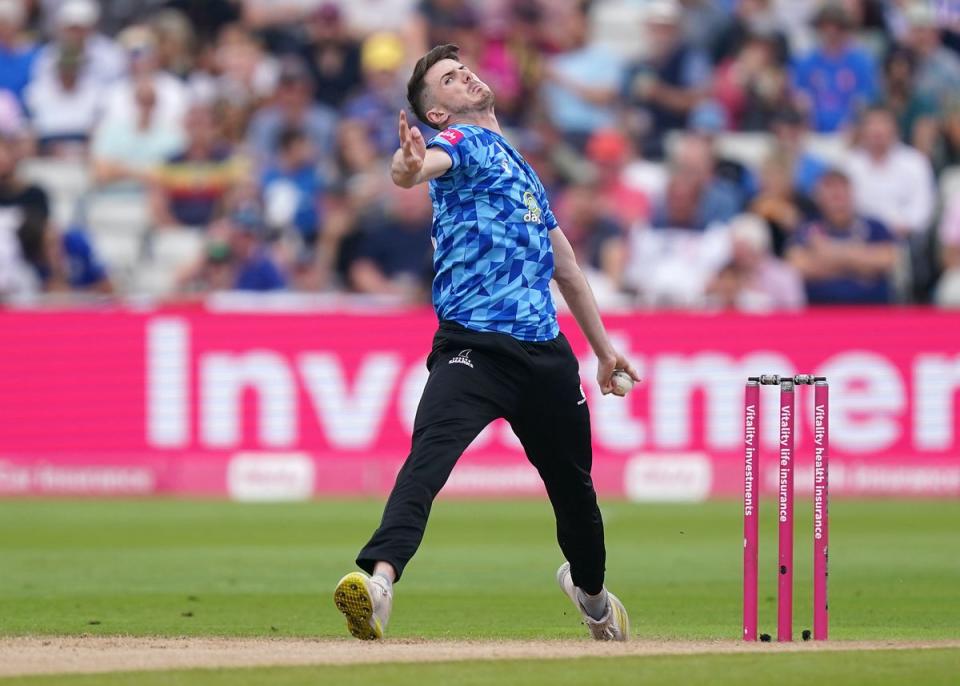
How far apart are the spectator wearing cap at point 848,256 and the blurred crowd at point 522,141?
0.02 meters

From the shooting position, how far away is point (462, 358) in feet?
22.2

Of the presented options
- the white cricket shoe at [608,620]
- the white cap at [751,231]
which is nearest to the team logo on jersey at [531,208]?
the white cricket shoe at [608,620]

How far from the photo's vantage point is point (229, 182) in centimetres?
1827

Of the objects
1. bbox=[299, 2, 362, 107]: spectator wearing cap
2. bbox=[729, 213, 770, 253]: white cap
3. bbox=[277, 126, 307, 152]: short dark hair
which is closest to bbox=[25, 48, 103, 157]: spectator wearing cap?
bbox=[277, 126, 307, 152]: short dark hair

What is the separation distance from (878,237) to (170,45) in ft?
26.1

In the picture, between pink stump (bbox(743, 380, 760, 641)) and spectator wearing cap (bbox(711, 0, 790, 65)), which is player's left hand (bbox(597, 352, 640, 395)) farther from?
spectator wearing cap (bbox(711, 0, 790, 65))

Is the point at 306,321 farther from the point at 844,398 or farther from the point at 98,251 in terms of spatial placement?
the point at 844,398

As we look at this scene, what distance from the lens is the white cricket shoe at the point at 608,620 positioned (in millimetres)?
7254

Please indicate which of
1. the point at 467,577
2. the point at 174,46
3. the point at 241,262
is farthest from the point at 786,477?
the point at 174,46

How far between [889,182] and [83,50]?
28.2ft

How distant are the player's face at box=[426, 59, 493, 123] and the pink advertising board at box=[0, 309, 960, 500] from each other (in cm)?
891

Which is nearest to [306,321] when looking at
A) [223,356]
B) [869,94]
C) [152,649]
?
[223,356]

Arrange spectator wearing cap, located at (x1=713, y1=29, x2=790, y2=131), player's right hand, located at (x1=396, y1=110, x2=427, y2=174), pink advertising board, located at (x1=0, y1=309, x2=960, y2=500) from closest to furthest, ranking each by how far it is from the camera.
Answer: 1. player's right hand, located at (x1=396, y1=110, x2=427, y2=174)
2. pink advertising board, located at (x1=0, y1=309, x2=960, y2=500)
3. spectator wearing cap, located at (x1=713, y1=29, x2=790, y2=131)

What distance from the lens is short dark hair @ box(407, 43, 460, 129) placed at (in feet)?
22.6
